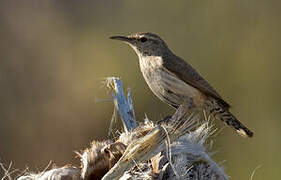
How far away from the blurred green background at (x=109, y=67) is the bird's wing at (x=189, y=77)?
158 cm

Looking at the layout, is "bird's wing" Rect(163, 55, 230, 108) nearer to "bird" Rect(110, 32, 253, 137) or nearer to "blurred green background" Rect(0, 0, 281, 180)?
"bird" Rect(110, 32, 253, 137)

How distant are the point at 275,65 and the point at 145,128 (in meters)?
6.23

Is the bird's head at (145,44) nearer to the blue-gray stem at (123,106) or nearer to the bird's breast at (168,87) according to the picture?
the bird's breast at (168,87)

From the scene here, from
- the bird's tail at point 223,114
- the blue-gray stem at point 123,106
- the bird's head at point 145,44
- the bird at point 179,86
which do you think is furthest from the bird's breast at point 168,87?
the blue-gray stem at point 123,106

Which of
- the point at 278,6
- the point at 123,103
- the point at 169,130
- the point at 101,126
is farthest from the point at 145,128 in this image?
the point at 278,6

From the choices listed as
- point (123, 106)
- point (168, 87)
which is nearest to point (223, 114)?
point (168, 87)

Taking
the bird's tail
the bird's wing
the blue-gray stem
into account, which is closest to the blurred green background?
the bird's tail

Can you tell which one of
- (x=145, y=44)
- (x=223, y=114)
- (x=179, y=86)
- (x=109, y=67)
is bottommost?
(x=223, y=114)

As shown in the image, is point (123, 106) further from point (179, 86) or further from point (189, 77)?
point (189, 77)

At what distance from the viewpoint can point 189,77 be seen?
20.8 feet

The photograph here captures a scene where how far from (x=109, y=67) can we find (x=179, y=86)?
4284mm

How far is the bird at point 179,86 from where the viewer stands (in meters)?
6.07

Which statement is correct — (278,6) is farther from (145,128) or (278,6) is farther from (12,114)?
(145,128)

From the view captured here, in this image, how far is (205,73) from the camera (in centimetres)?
935
